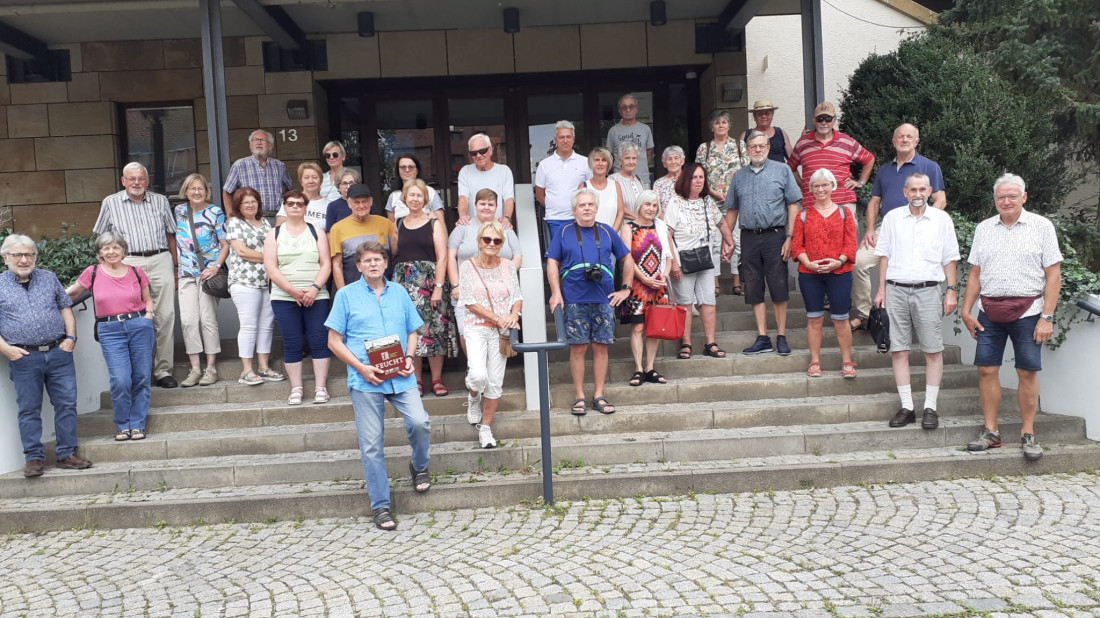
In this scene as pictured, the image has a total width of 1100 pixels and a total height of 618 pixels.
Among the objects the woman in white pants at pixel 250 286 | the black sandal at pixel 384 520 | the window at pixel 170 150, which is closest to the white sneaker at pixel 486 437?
the black sandal at pixel 384 520

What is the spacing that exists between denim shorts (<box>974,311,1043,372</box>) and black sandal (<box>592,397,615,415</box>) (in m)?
2.54

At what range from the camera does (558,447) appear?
604cm

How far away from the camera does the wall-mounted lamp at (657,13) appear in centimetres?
1028

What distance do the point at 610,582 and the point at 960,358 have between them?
443cm

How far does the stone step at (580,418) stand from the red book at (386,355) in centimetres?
118

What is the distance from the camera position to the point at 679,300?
7.12 metres

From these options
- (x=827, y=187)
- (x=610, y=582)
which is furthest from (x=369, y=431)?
(x=827, y=187)

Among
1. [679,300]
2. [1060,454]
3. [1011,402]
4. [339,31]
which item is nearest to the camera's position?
[1060,454]

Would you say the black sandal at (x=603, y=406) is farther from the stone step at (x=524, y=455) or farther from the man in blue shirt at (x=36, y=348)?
the man in blue shirt at (x=36, y=348)

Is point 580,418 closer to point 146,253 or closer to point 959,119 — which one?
point 146,253

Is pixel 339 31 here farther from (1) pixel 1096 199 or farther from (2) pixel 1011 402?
(1) pixel 1096 199

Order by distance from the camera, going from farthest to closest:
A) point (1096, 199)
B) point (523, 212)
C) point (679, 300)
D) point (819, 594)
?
point (1096, 199) → point (523, 212) → point (679, 300) → point (819, 594)

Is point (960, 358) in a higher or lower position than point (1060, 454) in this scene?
higher

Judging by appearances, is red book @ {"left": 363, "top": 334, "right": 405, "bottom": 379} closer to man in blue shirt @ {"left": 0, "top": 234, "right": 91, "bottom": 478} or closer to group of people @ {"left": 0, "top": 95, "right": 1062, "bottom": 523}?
group of people @ {"left": 0, "top": 95, "right": 1062, "bottom": 523}
